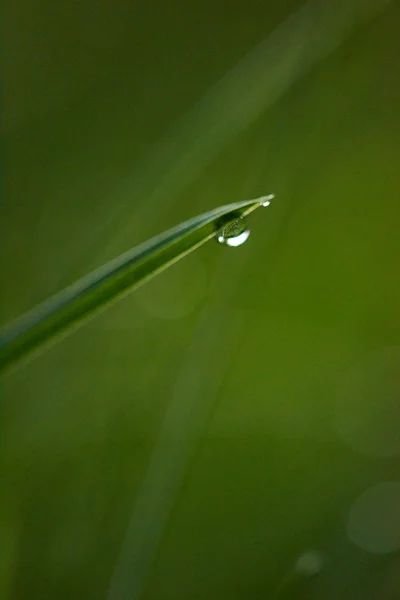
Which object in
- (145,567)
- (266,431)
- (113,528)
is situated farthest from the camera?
(266,431)

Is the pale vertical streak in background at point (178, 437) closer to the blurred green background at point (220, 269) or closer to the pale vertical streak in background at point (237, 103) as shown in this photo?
the blurred green background at point (220, 269)

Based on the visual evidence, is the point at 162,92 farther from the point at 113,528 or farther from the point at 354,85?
the point at 113,528

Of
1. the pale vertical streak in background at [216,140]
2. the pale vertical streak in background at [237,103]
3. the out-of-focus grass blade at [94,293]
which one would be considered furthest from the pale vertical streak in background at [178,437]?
the out-of-focus grass blade at [94,293]

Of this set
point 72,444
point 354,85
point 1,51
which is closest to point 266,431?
point 72,444

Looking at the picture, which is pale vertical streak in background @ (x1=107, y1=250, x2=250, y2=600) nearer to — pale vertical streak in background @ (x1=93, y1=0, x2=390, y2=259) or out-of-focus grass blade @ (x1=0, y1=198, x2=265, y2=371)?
pale vertical streak in background @ (x1=93, y1=0, x2=390, y2=259)

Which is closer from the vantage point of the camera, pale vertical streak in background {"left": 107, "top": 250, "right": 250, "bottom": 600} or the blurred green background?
pale vertical streak in background {"left": 107, "top": 250, "right": 250, "bottom": 600}

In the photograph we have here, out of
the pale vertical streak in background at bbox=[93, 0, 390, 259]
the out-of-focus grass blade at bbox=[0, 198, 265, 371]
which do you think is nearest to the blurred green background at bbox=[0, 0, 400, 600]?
the pale vertical streak in background at bbox=[93, 0, 390, 259]

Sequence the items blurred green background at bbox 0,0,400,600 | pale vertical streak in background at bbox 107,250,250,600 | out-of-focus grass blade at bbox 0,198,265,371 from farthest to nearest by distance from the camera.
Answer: blurred green background at bbox 0,0,400,600
pale vertical streak in background at bbox 107,250,250,600
out-of-focus grass blade at bbox 0,198,265,371
